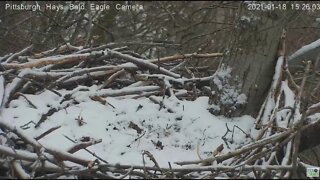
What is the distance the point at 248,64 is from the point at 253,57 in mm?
53

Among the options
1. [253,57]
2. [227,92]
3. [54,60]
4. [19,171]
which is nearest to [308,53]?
[253,57]

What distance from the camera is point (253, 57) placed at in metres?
3.01

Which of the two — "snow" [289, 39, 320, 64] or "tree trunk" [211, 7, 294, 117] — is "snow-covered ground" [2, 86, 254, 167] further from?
"snow" [289, 39, 320, 64]

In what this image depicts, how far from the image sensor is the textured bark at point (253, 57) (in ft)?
9.70

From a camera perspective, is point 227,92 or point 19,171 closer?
point 19,171

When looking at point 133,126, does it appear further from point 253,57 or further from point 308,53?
point 308,53

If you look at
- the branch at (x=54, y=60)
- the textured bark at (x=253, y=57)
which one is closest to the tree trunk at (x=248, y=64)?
the textured bark at (x=253, y=57)

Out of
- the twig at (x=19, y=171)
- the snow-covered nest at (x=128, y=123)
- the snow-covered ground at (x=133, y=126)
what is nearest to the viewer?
the twig at (x=19, y=171)

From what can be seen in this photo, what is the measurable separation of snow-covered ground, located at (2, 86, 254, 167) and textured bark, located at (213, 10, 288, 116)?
12 centimetres

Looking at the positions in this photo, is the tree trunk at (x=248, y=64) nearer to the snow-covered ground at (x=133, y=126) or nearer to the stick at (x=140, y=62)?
the snow-covered ground at (x=133, y=126)

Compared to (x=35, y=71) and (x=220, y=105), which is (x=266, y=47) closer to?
(x=220, y=105)

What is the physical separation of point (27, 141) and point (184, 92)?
1.23 m

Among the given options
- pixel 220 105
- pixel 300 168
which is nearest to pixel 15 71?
pixel 220 105

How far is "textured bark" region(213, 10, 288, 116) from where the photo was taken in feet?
9.70
